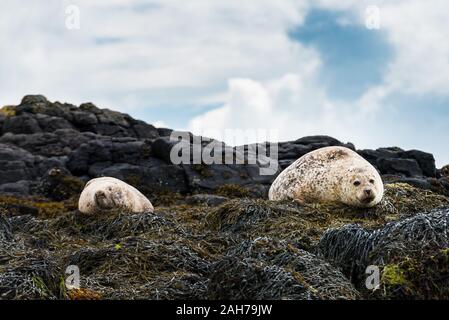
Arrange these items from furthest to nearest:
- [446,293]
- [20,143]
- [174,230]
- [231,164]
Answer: [20,143]
[231,164]
[174,230]
[446,293]

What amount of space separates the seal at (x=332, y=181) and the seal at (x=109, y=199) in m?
2.37

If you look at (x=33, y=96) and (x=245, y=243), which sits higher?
(x=33, y=96)

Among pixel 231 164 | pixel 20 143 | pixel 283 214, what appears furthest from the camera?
pixel 20 143

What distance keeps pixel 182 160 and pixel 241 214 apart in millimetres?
10858

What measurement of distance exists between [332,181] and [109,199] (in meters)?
3.76

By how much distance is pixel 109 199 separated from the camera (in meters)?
12.6

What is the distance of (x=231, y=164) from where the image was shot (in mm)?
21141

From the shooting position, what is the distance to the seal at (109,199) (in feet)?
41.1

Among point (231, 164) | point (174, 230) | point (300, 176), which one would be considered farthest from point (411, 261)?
point (231, 164)

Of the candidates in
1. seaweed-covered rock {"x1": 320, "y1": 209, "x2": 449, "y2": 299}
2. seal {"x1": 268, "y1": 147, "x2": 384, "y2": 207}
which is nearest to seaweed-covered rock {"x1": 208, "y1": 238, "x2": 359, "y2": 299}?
seaweed-covered rock {"x1": 320, "y1": 209, "x2": 449, "y2": 299}

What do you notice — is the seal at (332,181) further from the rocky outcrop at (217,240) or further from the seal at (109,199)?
the seal at (109,199)

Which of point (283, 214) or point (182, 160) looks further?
point (182, 160)
